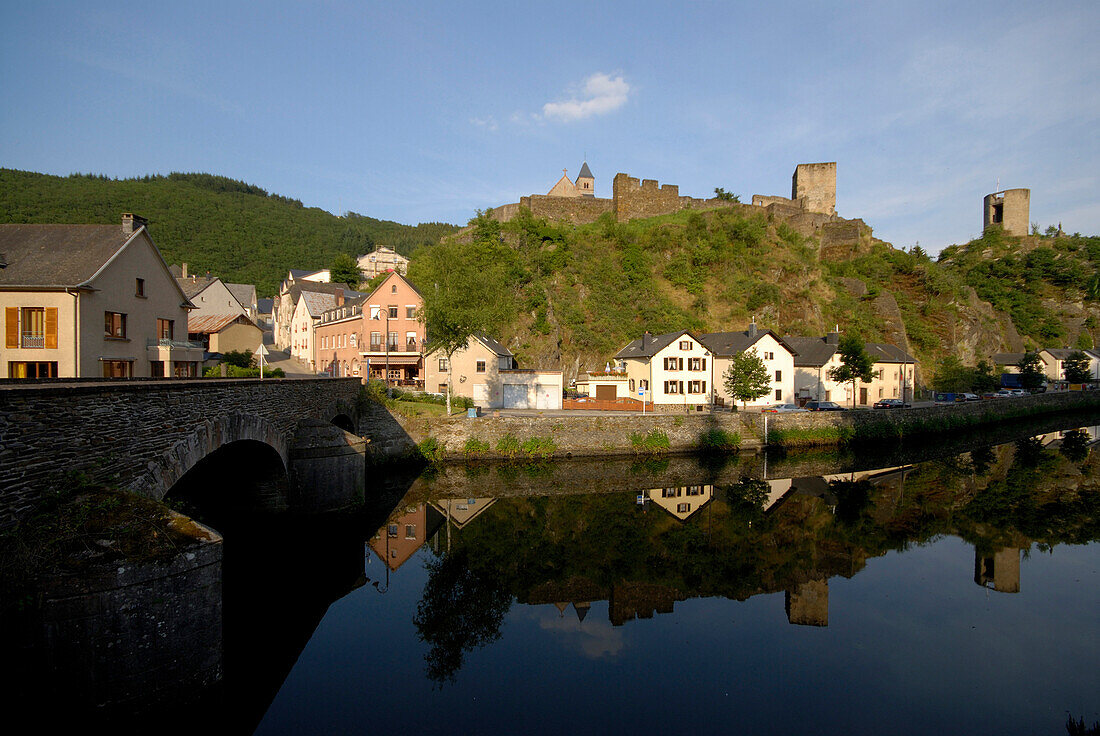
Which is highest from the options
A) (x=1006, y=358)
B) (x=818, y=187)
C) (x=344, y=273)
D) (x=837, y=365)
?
(x=818, y=187)

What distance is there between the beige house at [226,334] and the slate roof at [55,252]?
58.5 feet

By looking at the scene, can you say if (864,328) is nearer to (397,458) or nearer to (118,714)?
(397,458)

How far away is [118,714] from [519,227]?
48.7m

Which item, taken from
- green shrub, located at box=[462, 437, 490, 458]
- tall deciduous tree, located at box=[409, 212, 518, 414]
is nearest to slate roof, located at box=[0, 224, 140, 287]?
tall deciduous tree, located at box=[409, 212, 518, 414]

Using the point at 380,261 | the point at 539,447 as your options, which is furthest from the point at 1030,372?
the point at 380,261

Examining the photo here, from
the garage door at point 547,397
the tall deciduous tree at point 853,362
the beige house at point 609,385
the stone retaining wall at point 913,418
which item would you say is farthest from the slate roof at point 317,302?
the tall deciduous tree at point 853,362

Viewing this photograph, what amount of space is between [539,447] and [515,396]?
9349 millimetres

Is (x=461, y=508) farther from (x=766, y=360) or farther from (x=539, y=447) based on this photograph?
(x=766, y=360)

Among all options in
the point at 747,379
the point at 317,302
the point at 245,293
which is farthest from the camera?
the point at 245,293

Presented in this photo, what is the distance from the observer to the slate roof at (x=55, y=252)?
18375 millimetres

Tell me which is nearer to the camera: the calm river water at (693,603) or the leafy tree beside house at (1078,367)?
the calm river water at (693,603)

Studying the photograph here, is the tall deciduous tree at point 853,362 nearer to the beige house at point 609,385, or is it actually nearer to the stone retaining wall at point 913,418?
the stone retaining wall at point 913,418

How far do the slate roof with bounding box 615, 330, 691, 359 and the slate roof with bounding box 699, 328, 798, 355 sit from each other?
2.89 meters

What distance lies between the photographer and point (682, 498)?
22.8 meters
